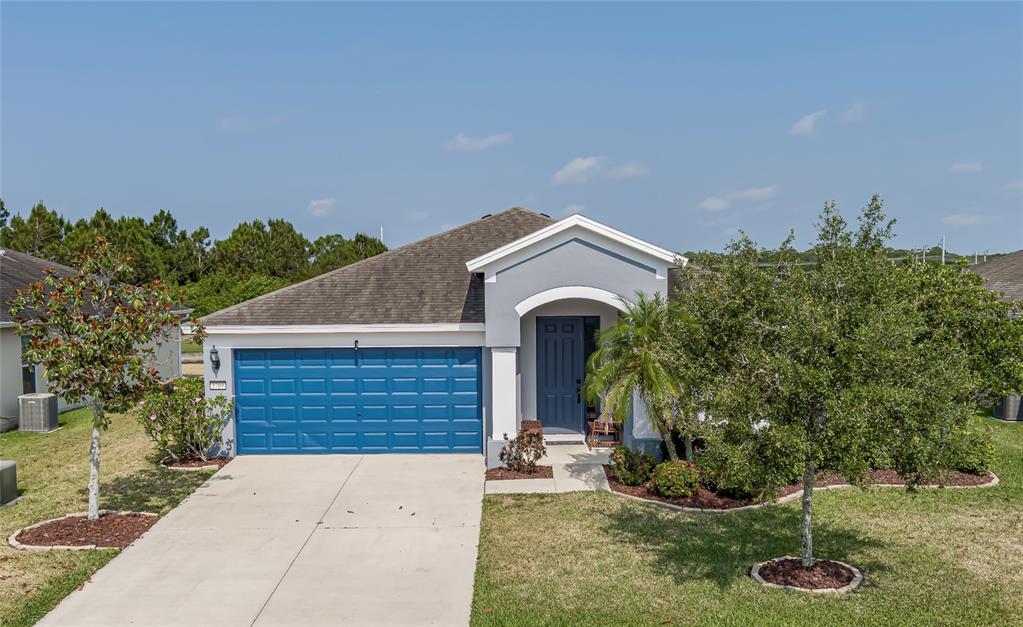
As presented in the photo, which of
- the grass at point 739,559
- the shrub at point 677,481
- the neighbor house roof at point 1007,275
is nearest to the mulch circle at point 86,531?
the grass at point 739,559

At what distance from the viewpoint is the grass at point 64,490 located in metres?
9.00

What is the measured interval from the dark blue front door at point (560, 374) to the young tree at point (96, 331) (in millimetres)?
7662

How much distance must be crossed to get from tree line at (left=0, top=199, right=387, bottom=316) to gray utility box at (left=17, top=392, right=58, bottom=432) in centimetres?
1602

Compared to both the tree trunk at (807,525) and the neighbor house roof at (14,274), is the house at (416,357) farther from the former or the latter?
the tree trunk at (807,525)

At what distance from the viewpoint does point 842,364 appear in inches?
304

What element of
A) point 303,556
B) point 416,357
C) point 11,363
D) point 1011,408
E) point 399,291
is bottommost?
point 303,556

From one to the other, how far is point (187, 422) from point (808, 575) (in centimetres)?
1130

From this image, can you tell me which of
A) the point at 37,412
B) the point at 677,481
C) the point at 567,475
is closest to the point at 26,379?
the point at 37,412

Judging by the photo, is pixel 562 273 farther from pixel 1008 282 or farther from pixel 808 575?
pixel 1008 282

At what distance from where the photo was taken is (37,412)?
59.4 feet

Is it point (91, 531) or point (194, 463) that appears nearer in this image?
point (91, 531)

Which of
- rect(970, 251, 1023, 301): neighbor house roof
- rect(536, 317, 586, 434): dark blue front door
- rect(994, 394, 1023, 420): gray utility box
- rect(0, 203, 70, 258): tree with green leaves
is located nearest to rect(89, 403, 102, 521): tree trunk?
rect(536, 317, 586, 434): dark blue front door

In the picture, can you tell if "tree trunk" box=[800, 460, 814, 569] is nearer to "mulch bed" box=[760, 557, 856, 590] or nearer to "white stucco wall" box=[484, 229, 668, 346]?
"mulch bed" box=[760, 557, 856, 590]

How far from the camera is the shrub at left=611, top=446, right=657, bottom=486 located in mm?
12969
